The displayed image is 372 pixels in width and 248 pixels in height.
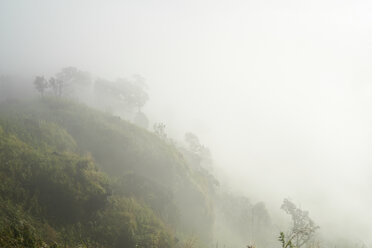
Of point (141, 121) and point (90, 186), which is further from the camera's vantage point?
point (141, 121)

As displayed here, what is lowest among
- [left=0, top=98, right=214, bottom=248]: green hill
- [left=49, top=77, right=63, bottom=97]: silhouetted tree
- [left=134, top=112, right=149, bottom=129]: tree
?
[left=0, top=98, right=214, bottom=248]: green hill

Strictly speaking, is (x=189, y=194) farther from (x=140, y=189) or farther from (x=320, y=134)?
(x=320, y=134)

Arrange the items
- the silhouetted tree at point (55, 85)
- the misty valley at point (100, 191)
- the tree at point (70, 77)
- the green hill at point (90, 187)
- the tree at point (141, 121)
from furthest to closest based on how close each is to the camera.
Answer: the tree at point (70, 77) < the tree at point (141, 121) < the silhouetted tree at point (55, 85) < the misty valley at point (100, 191) < the green hill at point (90, 187)

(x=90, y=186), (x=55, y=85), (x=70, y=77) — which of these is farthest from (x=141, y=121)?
(x=90, y=186)

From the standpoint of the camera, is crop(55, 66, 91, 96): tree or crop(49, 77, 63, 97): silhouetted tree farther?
crop(55, 66, 91, 96): tree

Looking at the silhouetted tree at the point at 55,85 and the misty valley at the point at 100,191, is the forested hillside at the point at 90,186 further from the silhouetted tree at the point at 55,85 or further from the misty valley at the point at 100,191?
the silhouetted tree at the point at 55,85

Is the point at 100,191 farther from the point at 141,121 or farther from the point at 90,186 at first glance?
the point at 141,121

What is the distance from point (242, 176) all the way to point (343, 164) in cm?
10579

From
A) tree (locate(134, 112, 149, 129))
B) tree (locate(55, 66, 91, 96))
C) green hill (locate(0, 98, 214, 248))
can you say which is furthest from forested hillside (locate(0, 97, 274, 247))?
tree (locate(55, 66, 91, 96))

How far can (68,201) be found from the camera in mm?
17578

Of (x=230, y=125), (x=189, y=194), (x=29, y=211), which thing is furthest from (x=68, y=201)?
(x=230, y=125)

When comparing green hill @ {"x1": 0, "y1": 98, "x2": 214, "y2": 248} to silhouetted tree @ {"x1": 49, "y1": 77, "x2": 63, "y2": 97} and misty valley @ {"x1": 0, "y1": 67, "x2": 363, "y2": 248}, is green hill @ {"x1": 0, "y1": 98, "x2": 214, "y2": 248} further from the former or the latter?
silhouetted tree @ {"x1": 49, "y1": 77, "x2": 63, "y2": 97}

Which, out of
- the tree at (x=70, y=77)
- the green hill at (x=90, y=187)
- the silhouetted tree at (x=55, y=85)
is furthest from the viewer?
the tree at (x=70, y=77)

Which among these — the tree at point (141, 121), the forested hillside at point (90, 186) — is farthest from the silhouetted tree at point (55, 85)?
the tree at point (141, 121)
